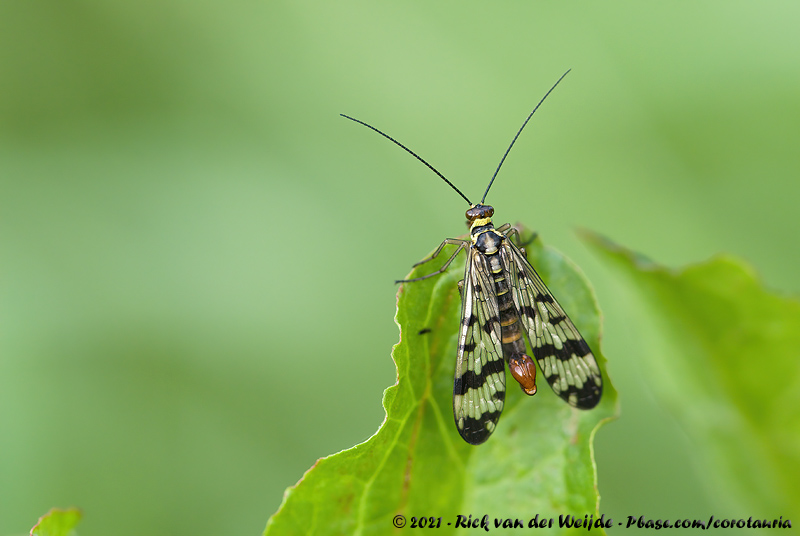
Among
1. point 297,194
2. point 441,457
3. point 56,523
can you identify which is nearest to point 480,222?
point 297,194

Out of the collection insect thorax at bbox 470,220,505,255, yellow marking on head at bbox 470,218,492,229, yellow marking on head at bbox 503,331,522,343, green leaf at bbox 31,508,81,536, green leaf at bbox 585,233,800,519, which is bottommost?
green leaf at bbox 31,508,81,536

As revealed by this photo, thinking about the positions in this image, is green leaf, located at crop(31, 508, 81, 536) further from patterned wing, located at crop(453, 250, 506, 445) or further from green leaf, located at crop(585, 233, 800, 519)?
green leaf, located at crop(585, 233, 800, 519)

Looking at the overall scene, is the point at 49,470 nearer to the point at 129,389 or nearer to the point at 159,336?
the point at 129,389

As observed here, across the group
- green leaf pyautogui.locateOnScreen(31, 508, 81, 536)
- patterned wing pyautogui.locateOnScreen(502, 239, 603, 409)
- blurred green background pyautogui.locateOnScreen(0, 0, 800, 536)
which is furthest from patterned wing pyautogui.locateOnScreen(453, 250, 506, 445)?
blurred green background pyautogui.locateOnScreen(0, 0, 800, 536)

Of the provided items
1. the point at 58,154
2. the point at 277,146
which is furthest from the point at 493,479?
the point at 58,154

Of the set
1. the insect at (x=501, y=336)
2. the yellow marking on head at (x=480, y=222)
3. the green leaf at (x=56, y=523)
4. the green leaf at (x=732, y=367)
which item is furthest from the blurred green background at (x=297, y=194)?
the green leaf at (x=56, y=523)

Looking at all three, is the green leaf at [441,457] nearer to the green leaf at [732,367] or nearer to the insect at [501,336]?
the insect at [501,336]

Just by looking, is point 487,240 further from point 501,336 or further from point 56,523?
point 56,523
